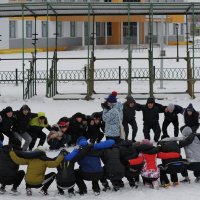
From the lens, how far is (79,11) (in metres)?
18.7

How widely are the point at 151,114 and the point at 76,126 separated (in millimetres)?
1630

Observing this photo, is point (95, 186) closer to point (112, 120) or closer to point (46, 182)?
point (46, 182)

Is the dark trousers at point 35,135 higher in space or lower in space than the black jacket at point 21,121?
lower

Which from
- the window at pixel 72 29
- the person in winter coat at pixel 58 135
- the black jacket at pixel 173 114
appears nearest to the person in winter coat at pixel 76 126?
the person in winter coat at pixel 58 135

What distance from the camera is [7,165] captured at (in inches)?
314

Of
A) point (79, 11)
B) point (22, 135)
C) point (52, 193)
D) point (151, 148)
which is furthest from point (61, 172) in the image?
point (79, 11)

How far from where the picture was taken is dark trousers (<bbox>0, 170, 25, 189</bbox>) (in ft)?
26.3

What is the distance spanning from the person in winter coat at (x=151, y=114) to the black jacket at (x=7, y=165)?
13.3 ft

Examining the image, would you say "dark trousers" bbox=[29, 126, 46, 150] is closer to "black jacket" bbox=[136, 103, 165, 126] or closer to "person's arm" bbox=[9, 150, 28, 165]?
"black jacket" bbox=[136, 103, 165, 126]

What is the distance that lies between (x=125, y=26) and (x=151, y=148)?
43.7m

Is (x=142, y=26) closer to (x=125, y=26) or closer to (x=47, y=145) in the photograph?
(x=125, y=26)

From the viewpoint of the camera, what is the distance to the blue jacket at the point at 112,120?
10.3 metres

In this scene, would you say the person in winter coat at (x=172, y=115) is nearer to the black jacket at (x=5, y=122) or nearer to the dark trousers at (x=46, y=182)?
the black jacket at (x=5, y=122)

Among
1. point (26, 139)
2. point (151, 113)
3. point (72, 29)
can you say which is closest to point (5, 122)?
point (26, 139)
